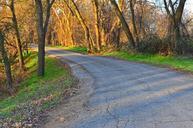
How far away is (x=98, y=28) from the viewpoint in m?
49.4

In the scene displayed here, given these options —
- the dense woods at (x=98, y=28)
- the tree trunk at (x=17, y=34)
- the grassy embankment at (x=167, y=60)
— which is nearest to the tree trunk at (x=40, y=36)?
the dense woods at (x=98, y=28)

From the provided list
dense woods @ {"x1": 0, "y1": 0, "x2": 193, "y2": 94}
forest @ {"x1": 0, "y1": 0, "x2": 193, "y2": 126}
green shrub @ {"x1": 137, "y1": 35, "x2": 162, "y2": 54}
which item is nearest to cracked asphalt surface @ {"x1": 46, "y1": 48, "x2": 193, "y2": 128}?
forest @ {"x1": 0, "y1": 0, "x2": 193, "y2": 126}

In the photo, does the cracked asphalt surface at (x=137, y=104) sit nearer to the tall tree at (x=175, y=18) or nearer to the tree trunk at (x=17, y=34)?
the tall tree at (x=175, y=18)

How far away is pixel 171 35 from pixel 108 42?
2134 centimetres

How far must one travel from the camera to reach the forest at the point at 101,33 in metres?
30.5

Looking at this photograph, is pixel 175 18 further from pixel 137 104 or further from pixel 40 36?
pixel 137 104

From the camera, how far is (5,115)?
41.5ft

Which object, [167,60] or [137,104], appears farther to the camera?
[167,60]

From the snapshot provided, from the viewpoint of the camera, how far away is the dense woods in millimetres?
31328

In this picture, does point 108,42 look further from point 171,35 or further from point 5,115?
point 5,115

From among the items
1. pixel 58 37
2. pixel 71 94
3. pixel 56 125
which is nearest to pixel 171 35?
pixel 71 94

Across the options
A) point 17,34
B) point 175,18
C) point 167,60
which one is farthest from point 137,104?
point 17,34

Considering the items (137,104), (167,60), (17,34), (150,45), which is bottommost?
(167,60)

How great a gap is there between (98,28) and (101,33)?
4682 millimetres
